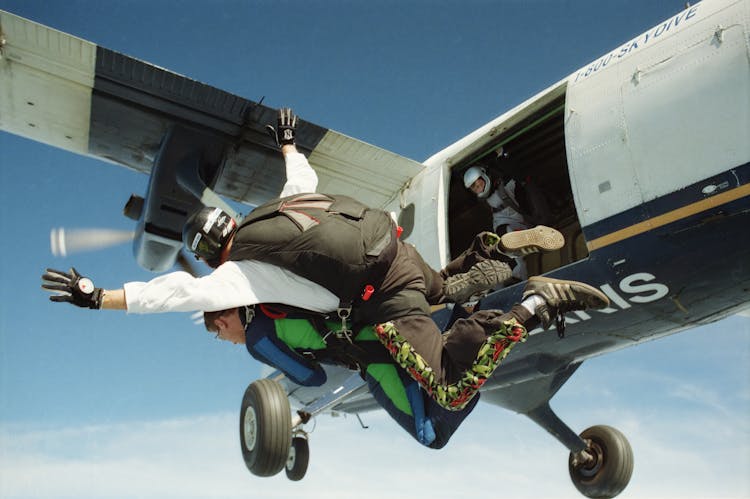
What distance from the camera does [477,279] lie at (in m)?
4.89

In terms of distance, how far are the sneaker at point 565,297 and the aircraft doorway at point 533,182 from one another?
9.50ft

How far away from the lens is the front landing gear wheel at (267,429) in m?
4.79

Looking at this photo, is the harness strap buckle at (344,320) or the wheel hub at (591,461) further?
the wheel hub at (591,461)

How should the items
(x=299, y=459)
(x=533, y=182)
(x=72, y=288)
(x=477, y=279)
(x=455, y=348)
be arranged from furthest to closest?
(x=299, y=459)
(x=533, y=182)
(x=477, y=279)
(x=455, y=348)
(x=72, y=288)

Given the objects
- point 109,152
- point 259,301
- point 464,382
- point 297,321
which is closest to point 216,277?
→ point 259,301

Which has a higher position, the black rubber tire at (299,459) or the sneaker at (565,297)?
the sneaker at (565,297)

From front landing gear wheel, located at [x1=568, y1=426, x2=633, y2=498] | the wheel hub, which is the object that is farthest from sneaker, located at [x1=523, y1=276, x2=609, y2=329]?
the wheel hub

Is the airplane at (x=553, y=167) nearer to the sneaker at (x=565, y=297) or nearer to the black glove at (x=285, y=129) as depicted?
the sneaker at (x=565, y=297)

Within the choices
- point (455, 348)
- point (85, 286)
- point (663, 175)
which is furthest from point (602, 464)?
point (85, 286)

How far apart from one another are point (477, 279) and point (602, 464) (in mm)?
4834

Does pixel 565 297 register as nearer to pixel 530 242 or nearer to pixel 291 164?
pixel 530 242

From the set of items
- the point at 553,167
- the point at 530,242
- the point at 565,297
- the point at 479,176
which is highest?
the point at 553,167

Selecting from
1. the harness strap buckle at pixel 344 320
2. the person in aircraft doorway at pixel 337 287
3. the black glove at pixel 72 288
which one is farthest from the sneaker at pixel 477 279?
the black glove at pixel 72 288

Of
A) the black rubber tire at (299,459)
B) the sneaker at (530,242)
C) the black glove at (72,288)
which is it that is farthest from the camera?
the black rubber tire at (299,459)
